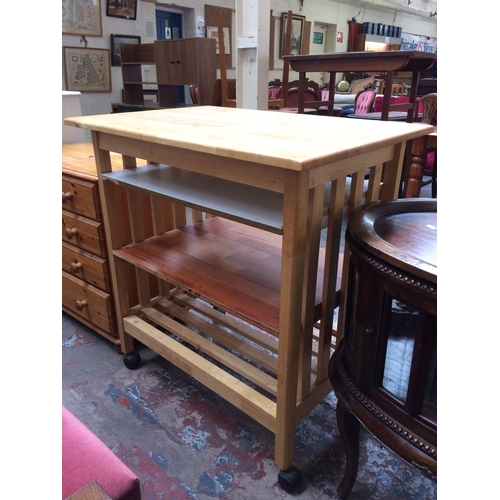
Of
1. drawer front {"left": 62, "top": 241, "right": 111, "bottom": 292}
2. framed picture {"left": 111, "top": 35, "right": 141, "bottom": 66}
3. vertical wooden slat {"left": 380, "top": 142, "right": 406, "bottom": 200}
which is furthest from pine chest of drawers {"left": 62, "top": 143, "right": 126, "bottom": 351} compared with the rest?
framed picture {"left": 111, "top": 35, "right": 141, "bottom": 66}

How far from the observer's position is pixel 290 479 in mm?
1232

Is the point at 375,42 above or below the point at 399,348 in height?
above

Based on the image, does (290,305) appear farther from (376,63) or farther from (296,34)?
(296,34)

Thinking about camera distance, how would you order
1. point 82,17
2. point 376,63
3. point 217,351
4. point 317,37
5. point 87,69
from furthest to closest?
1. point 317,37
2. point 87,69
3. point 82,17
4. point 376,63
5. point 217,351

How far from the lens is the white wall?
20.8ft

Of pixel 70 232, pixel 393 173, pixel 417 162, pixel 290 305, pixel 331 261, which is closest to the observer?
pixel 290 305

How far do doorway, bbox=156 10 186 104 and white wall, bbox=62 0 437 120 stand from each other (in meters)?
0.12

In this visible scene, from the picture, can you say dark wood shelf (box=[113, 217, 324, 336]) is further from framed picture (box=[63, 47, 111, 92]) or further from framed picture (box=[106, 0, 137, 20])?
framed picture (box=[106, 0, 137, 20])

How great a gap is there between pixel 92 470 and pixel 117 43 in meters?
6.92

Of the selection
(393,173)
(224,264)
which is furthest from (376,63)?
(224,264)

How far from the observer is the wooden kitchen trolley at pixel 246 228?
1.02 meters

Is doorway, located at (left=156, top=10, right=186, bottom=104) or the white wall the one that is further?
doorway, located at (left=156, top=10, right=186, bottom=104)

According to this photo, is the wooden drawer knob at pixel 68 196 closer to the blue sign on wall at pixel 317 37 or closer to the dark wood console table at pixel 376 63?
the dark wood console table at pixel 376 63

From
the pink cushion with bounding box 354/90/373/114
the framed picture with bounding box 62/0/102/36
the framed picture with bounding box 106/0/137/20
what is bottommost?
the pink cushion with bounding box 354/90/373/114
